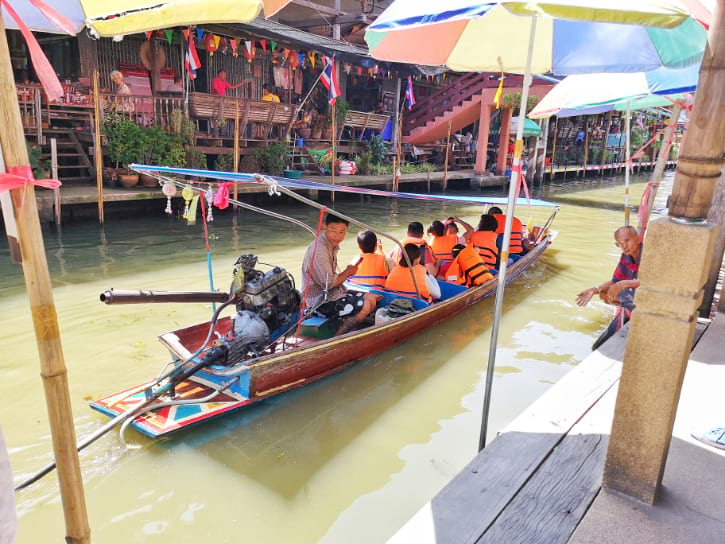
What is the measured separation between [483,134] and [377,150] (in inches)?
194

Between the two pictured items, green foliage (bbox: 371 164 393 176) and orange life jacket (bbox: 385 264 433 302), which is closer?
orange life jacket (bbox: 385 264 433 302)

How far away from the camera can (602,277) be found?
9945mm

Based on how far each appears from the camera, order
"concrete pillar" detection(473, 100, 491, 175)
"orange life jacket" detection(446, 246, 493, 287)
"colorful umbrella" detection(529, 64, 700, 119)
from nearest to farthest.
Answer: "colorful umbrella" detection(529, 64, 700, 119)
"orange life jacket" detection(446, 246, 493, 287)
"concrete pillar" detection(473, 100, 491, 175)

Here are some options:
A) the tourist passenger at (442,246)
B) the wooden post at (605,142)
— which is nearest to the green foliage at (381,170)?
the tourist passenger at (442,246)

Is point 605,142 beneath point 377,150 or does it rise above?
above

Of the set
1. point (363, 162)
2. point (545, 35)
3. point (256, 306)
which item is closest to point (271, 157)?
point (363, 162)

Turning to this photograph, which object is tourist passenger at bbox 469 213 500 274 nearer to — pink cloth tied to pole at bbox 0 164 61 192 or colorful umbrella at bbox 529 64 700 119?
colorful umbrella at bbox 529 64 700 119

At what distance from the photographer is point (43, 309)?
1.86 meters

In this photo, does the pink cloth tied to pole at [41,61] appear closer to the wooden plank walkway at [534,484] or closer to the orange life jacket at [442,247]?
the wooden plank walkway at [534,484]

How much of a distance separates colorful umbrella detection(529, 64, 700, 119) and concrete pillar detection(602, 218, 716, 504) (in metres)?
3.69

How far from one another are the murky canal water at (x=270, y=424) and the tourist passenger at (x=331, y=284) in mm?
618

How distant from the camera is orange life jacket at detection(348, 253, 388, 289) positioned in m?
6.40

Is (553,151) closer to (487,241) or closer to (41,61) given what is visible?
(487,241)

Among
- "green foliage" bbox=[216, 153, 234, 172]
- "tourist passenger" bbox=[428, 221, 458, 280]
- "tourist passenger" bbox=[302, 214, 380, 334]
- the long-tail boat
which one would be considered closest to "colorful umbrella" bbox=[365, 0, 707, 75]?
the long-tail boat
